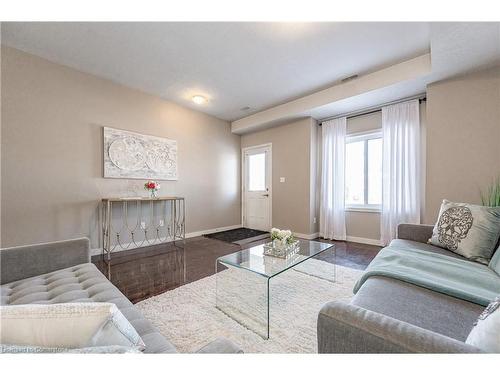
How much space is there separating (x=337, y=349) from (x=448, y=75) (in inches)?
139

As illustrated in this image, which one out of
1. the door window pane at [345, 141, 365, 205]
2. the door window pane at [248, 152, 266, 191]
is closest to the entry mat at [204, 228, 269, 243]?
the door window pane at [248, 152, 266, 191]

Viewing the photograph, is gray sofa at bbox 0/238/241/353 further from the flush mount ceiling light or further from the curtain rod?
the curtain rod

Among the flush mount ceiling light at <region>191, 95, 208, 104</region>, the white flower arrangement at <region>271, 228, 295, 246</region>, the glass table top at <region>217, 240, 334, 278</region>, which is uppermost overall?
the flush mount ceiling light at <region>191, 95, 208, 104</region>

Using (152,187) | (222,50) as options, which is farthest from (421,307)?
(152,187)

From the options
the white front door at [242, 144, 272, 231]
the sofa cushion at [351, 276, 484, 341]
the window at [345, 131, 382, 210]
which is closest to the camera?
the sofa cushion at [351, 276, 484, 341]

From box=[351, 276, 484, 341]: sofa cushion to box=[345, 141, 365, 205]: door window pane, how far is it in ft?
9.91

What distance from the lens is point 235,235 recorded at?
448 centimetres

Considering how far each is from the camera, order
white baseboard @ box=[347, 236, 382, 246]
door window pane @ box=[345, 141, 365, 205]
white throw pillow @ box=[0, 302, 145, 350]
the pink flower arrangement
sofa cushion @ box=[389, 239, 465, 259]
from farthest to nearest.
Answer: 1. door window pane @ box=[345, 141, 365, 205]
2. white baseboard @ box=[347, 236, 382, 246]
3. the pink flower arrangement
4. sofa cushion @ box=[389, 239, 465, 259]
5. white throw pillow @ box=[0, 302, 145, 350]

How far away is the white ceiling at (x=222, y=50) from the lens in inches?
86.3

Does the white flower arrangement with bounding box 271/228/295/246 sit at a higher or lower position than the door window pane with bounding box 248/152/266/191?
lower

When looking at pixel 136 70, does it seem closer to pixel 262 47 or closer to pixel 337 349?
pixel 262 47

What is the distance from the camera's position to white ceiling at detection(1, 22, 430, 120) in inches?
86.3

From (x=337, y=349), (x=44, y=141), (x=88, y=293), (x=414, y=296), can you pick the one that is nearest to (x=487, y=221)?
(x=414, y=296)

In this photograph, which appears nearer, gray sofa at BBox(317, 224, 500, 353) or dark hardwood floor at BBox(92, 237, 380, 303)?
gray sofa at BBox(317, 224, 500, 353)
